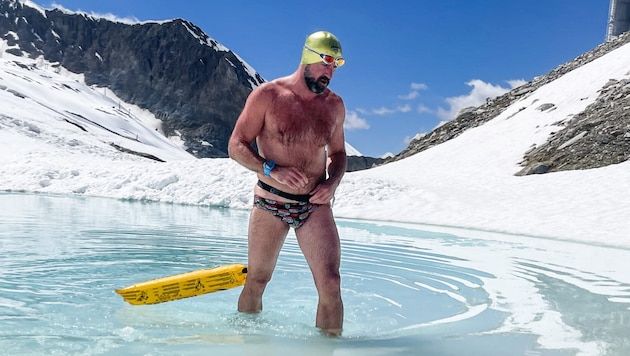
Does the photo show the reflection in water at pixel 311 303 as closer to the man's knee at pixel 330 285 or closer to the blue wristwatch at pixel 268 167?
the man's knee at pixel 330 285

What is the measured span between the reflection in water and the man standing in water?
541 mm

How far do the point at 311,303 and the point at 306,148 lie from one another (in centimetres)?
214

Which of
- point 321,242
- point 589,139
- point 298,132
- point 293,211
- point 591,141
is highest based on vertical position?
point 589,139

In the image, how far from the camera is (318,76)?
175 inches

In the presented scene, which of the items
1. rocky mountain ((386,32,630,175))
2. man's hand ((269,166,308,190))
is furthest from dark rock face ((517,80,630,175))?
man's hand ((269,166,308,190))

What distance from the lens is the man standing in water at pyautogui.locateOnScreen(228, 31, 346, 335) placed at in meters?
4.38

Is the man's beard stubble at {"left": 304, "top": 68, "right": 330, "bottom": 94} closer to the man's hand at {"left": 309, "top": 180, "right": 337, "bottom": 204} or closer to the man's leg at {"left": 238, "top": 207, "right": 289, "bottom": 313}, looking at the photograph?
the man's hand at {"left": 309, "top": 180, "right": 337, "bottom": 204}

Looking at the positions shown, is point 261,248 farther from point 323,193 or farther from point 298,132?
point 298,132

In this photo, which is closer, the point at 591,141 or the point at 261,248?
the point at 261,248

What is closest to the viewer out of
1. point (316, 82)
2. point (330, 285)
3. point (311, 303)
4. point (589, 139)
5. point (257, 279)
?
point (330, 285)

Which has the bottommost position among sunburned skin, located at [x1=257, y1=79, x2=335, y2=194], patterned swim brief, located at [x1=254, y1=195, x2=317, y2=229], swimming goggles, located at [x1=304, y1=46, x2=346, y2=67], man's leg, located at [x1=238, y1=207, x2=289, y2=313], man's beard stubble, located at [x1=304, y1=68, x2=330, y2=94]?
man's leg, located at [x1=238, y1=207, x2=289, y2=313]

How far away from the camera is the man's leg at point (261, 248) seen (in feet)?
15.5

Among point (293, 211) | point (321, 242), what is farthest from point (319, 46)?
point (321, 242)

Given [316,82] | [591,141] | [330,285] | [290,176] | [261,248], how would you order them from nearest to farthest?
1. [290,176]
2. [330,285]
3. [316,82]
4. [261,248]
5. [591,141]
